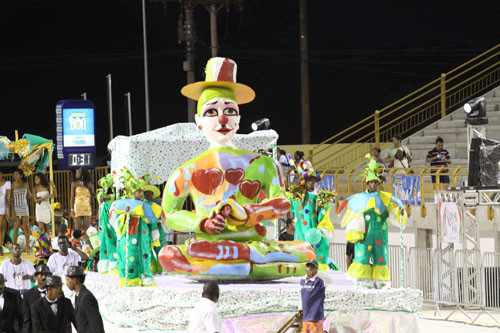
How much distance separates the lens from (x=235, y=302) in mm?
11445

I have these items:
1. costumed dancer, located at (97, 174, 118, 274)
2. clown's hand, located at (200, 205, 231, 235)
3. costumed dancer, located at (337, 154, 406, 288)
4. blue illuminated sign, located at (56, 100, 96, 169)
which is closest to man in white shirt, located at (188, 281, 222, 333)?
clown's hand, located at (200, 205, 231, 235)

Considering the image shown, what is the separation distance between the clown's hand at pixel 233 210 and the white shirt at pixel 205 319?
9.17 ft

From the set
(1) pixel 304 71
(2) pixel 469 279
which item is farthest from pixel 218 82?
(1) pixel 304 71

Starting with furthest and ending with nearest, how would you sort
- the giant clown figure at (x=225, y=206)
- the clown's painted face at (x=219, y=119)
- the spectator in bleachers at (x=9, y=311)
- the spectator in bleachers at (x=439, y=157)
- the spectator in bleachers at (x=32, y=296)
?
the spectator in bleachers at (x=439, y=157) < the clown's painted face at (x=219, y=119) < the giant clown figure at (x=225, y=206) < the spectator in bleachers at (x=9, y=311) < the spectator in bleachers at (x=32, y=296)

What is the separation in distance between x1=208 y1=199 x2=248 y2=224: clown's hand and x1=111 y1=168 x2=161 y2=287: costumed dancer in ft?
3.91

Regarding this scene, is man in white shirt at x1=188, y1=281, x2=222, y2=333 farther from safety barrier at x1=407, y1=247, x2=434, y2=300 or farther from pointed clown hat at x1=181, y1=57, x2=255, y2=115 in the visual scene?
safety barrier at x1=407, y1=247, x2=434, y2=300

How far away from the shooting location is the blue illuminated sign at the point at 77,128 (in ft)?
65.3

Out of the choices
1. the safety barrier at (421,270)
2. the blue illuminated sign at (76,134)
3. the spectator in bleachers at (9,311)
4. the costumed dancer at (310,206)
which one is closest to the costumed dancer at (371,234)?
the costumed dancer at (310,206)

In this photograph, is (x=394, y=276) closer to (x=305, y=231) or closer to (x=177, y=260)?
(x=305, y=231)

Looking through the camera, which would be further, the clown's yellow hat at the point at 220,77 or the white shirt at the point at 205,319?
the clown's yellow hat at the point at 220,77

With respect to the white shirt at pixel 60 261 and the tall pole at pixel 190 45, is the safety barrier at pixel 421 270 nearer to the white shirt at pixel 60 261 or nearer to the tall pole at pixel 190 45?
the white shirt at pixel 60 261

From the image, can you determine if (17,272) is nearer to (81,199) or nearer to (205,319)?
A: (205,319)

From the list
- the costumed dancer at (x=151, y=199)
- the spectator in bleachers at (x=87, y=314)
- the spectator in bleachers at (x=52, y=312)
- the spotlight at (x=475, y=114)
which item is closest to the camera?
the spectator in bleachers at (x=87, y=314)

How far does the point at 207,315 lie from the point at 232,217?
2.96 metres
